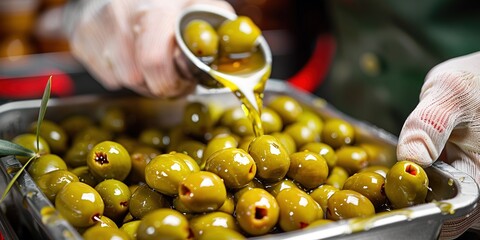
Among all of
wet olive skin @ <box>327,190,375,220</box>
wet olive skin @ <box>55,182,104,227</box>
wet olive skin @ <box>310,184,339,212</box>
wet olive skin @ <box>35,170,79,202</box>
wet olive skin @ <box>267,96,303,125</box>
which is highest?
wet olive skin @ <box>55,182,104,227</box>

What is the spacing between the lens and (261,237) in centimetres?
87

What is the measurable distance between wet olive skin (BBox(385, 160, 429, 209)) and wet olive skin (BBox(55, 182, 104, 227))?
0.49 meters

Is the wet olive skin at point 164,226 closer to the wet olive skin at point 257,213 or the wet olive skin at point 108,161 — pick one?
the wet olive skin at point 257,213

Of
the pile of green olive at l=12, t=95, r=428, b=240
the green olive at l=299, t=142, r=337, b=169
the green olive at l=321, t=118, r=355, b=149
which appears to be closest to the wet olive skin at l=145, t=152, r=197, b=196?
the pile of green olive at l=12, t=95, r=428, b=240

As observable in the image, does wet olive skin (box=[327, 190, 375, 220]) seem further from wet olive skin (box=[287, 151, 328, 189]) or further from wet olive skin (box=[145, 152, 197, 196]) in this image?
wet olive skin (box=[145, 152, 197, 196])

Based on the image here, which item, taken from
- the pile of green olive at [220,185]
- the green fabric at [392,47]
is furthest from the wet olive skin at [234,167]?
the green fabric at [392,47]

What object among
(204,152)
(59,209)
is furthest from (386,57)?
(59,209)

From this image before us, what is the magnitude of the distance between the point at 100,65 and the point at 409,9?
86 centimetres

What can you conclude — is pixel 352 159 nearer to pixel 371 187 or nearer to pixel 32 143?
pixel 371 187

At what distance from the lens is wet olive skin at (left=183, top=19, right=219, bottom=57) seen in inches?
54.2

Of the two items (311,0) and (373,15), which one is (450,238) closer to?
(373,15)

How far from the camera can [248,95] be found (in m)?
1.34

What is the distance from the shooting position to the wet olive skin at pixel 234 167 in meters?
1.05

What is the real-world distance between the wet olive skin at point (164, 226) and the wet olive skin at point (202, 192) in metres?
0.03
